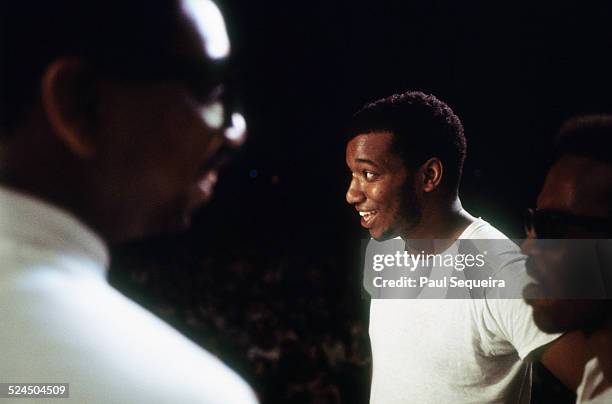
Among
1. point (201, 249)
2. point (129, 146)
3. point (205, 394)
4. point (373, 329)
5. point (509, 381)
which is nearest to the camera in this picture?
point (205, 394)

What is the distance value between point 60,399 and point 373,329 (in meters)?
0.92

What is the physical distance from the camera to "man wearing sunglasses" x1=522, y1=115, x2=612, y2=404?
1090mm

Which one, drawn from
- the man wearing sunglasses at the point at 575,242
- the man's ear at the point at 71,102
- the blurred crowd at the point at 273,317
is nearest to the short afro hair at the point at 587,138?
the man wearing sunglasses at the point at 575,242

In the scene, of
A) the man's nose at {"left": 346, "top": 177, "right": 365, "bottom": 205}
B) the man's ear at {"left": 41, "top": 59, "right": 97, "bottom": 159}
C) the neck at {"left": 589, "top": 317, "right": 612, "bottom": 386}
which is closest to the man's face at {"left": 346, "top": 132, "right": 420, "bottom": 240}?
the man's nose at {"left": 346, "top": 177, "right": 365, "bottom": 205}

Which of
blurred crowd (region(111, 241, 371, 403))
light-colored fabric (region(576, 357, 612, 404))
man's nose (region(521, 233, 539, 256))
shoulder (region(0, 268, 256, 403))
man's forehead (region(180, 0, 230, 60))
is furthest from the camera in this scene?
blurred crowd (region(111, 241, 371, 403))

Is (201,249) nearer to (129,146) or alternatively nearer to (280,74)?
(280,74)

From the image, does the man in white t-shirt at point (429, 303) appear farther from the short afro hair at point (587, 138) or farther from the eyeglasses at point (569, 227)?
the short afro hair at point (587, 138)

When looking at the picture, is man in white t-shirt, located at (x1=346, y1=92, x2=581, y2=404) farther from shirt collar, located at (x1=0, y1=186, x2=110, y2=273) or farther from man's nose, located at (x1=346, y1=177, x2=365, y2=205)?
shirt collar, located at (x1=0, y1=186, x2=110, y2=273)

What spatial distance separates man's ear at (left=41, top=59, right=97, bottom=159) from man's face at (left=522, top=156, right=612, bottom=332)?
967 mm

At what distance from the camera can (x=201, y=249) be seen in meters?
1.62

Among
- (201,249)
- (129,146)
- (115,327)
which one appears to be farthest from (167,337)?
(201,249)

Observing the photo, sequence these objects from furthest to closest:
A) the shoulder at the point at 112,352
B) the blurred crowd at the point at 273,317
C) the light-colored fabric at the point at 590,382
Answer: the blurred crowd at the point at 273,317 < the light-colored fabric at the point at 590,382 < the shoulder at the point at 112,352

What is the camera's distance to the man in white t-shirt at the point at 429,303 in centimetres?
108

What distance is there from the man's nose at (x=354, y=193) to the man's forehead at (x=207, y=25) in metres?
0.83
